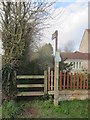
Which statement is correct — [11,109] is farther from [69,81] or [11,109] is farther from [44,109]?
[69,81]

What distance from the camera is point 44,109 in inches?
272

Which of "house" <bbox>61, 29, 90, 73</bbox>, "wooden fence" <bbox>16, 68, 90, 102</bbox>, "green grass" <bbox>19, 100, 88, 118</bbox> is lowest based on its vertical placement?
"green grass" <bbox>19, 100, 88, 118</bbox>

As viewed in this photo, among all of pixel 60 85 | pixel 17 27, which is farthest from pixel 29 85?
pixel 17 27

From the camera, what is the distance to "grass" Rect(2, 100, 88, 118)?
21.4 feet

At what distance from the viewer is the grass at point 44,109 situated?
257 inches

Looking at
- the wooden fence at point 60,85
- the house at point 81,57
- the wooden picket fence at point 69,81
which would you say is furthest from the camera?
the house at point 81,57

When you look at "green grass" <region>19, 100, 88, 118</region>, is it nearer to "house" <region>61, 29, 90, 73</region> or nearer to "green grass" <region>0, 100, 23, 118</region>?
"green grass" <region>0, 100, 23, 118</region>

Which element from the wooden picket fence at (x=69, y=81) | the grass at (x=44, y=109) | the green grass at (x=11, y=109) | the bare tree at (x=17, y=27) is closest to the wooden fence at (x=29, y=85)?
the wooden picket fence at (x=69, y=81)

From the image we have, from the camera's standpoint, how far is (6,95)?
7371mm

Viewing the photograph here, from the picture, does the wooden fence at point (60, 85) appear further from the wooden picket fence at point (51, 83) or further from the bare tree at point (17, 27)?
the bare tree at point (17, 27)

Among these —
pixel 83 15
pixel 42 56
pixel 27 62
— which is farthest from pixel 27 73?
pixel 83 15

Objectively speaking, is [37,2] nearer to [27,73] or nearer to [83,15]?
[83,15]

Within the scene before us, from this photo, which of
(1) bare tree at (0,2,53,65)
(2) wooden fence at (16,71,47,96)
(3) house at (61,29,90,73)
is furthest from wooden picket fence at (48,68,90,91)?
(3) house at (61,29,90,73)

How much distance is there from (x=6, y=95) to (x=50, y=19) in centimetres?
309
